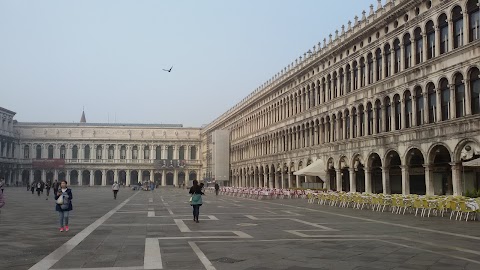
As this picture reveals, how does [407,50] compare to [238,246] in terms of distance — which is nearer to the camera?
[238,246]

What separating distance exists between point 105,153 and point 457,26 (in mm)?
113234

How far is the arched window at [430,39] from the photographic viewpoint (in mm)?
31703

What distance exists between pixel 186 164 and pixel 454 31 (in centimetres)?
10864

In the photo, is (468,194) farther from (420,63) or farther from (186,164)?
(186,164)

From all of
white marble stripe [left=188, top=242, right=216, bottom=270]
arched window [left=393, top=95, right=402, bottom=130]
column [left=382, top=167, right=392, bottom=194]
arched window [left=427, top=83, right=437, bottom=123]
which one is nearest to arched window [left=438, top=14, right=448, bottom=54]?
arched window [left=427, top=83, right=437, bottom=123]

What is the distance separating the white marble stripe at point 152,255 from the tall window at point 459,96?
22108 millimetres

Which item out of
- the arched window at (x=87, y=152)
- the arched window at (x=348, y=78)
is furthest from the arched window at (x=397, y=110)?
the arched window at (x=87, y=152)

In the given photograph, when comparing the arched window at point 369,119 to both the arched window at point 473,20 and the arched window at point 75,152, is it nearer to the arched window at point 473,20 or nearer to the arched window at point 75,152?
the arched window at point 473,20

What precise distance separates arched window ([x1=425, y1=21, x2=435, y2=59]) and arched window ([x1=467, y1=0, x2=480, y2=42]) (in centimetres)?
354

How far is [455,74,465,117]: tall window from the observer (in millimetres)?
28703

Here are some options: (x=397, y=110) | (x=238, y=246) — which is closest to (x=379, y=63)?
(x=397, y=110)

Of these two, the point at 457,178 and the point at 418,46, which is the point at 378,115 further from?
the point at 457,178

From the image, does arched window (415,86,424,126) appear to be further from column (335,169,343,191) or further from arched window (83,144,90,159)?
arched window (83,144,90,159)

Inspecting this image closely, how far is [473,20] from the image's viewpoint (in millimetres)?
27938
